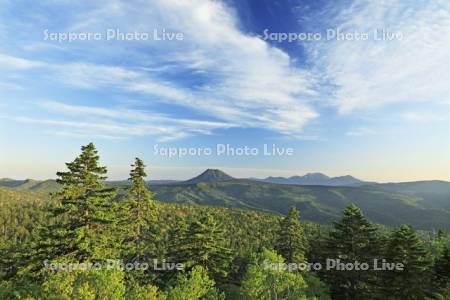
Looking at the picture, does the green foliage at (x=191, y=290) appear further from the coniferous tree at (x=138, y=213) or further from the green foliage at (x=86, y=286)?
the coniferous tree at (x=138, y=213)

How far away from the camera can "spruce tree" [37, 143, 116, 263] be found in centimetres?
2958

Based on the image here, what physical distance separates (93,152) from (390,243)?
31505 mm

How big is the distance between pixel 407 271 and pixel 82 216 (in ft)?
103

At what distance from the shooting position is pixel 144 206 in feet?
130

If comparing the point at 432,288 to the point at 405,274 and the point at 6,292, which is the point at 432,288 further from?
the point at 6,292

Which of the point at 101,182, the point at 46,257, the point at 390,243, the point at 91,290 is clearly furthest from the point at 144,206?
the point at 390,243

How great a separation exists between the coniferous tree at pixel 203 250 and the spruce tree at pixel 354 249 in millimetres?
13266

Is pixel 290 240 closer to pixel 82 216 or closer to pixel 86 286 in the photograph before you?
pixel 82 216

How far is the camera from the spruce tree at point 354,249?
40.4 metres

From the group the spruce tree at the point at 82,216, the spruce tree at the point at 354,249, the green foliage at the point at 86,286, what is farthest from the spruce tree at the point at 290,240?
the green foliage at the point at 86,286

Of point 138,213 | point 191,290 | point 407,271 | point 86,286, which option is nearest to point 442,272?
point 407,271

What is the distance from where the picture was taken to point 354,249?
41500 mm

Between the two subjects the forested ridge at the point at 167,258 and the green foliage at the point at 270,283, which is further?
the green foliage at the point at 270,283

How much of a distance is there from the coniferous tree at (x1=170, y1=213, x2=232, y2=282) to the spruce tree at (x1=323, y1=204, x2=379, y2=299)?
1327 cm
